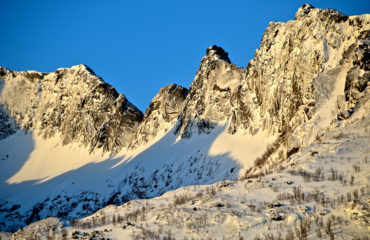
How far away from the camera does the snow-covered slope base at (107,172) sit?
1720 inches

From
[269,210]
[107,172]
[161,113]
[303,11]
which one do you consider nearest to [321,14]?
[303,11]

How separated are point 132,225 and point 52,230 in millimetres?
3063

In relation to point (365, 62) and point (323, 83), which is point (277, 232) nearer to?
point (365, 62)

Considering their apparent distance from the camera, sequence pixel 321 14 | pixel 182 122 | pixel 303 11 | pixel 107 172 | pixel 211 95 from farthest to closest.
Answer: pixel 107 172 → pixel 182 122 → pixel 211 95 → pixel 303 11 → pixel 321 14

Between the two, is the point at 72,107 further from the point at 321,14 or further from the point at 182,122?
the point at 321,14

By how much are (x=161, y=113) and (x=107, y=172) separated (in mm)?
15890

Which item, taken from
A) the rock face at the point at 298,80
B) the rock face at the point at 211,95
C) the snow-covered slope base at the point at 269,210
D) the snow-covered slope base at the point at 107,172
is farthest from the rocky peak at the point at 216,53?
the snow-covered slope base at the point at 269,210

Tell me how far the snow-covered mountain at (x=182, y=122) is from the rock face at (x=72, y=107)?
1.06 ft

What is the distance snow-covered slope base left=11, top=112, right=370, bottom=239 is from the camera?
10.2 m

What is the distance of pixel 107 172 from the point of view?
6488 centimetres

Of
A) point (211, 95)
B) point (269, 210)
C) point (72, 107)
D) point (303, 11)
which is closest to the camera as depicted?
point (269, 210)

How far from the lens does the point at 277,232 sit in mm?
10250

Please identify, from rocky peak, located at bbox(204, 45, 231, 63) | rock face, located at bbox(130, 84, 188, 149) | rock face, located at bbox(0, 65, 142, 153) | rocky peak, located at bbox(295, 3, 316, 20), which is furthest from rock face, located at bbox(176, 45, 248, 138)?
rock face, located at bbox(0, 65, 142, 153)

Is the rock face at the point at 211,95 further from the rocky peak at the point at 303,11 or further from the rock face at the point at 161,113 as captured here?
the rocky peak at the point at 303,11
